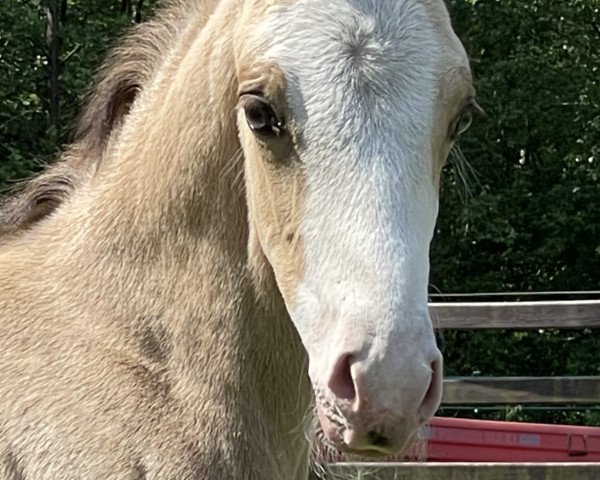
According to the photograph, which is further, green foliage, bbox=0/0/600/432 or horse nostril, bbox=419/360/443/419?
green foliage, bbox=0/0/600/432

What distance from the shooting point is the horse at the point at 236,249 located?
195cm

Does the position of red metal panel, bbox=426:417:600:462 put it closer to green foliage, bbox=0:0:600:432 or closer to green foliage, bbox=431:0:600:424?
green foliage, bbox=0:0:600:432

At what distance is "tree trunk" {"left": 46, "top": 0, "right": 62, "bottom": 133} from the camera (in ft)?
41.0

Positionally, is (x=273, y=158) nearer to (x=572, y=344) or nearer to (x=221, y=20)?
(x=221, y=20)

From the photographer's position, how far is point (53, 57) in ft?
42.5

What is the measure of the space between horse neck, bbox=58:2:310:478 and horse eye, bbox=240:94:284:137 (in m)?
0.19

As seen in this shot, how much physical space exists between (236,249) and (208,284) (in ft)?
0.33

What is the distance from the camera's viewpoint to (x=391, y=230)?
6.37 ft

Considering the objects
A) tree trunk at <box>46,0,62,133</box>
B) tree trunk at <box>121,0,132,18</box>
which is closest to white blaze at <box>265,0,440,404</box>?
tree trunk at <box>46,0,62,133</box>

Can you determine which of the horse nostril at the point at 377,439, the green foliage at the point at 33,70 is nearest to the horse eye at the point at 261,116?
the horse nostril at the point at 377,439

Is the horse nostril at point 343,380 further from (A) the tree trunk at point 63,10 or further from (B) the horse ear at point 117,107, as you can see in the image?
(A) the tree trunk at point 63,10

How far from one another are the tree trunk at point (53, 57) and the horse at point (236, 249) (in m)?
9.34

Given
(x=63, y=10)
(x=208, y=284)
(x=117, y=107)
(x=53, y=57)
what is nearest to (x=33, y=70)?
(x=53, y=57)

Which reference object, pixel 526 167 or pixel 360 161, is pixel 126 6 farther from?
pixel 360 161
